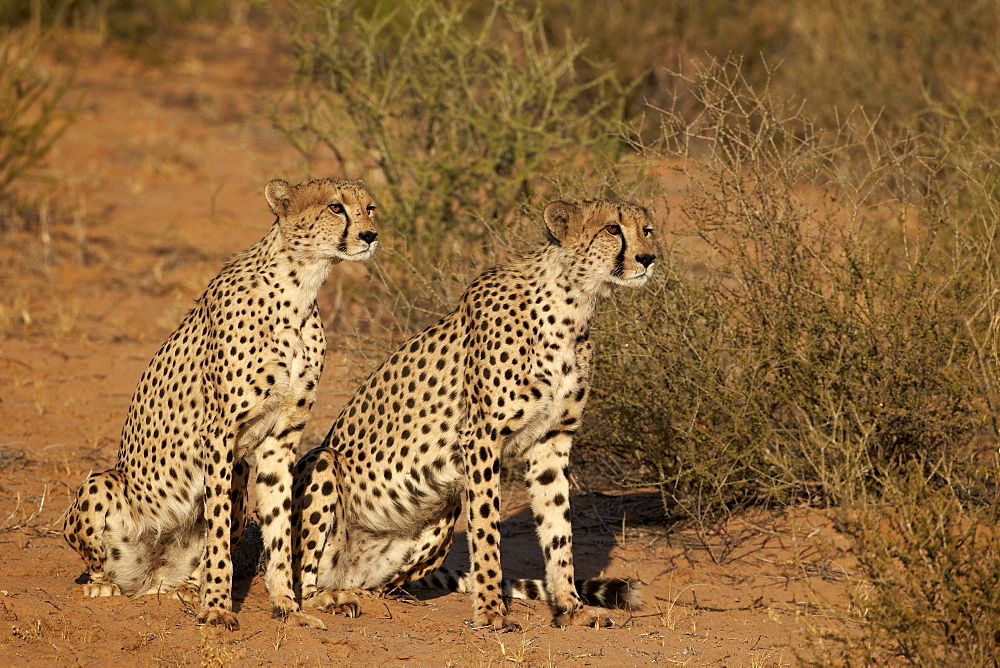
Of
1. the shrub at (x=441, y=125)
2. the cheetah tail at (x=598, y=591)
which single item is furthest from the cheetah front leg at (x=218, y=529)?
the shrub at (x=441, y=125)

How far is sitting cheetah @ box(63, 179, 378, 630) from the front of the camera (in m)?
4.20

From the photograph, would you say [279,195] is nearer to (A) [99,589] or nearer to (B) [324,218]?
(B) [324,218]

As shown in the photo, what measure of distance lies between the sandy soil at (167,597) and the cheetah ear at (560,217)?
1371mm

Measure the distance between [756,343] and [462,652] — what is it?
1974mm

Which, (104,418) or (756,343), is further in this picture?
(104,418)

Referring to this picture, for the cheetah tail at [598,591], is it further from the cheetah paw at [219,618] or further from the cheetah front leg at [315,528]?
the cheetah paw at [219,618]

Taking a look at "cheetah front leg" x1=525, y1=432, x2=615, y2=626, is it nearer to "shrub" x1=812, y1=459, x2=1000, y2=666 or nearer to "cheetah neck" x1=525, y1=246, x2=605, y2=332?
"cheetah neck" x1=525, y1=246, x2=605, y2=332

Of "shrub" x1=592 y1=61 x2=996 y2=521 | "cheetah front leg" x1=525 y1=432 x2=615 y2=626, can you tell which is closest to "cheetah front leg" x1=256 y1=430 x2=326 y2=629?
"cheetah front leg" x1=525 y1=432 x2=615 y2=626

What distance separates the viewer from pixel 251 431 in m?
4.30

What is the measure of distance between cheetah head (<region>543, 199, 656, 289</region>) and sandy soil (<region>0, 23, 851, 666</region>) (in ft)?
3.66

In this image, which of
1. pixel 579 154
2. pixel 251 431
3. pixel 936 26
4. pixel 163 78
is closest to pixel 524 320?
pixel 251 431

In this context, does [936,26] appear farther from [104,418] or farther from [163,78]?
[163,78]

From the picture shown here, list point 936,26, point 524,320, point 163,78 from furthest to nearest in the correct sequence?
point 163,78, point 936,26, point 524,320

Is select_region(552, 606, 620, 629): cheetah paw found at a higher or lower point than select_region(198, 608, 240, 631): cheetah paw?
lower
